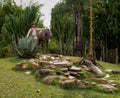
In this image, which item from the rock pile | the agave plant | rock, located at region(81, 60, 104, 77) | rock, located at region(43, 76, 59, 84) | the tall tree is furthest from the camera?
the tall tree

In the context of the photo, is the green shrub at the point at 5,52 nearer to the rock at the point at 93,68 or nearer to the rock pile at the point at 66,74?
the rock pile at the point at 66,74

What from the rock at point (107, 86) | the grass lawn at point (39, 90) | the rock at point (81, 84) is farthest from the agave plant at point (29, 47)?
the rock at point (107, 86)

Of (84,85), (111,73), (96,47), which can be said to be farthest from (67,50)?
(84,85)

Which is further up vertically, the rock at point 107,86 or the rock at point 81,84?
the rock at point 81,84

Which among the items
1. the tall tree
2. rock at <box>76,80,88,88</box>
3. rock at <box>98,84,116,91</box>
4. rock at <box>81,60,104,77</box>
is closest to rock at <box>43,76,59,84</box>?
rock at <box>76,80,88,88</box>

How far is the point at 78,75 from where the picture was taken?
919 cm

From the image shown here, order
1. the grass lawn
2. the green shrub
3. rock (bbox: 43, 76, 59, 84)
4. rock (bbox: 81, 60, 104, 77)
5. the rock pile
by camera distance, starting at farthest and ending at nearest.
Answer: the green shrub → rock (bbox: 81, 60, 104, 77) → rock (bbox: 43, 76, 59, 84) → the rock pile → the grass lawn

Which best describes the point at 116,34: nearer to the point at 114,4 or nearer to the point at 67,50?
the point at 114,4

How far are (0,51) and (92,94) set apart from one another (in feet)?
33.8

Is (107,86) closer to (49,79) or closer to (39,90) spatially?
(49,79)

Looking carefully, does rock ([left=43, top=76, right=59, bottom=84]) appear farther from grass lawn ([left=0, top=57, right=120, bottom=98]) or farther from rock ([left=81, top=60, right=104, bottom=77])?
rock ([left=81, top=60, right=104, bottom=77])

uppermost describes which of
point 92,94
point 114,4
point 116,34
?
point 114,4

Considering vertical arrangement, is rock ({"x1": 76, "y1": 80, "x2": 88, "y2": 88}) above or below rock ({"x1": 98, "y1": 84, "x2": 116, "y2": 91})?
above

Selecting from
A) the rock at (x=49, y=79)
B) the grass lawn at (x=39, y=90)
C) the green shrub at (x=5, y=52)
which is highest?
the green shrub at (x=5, y=52)
